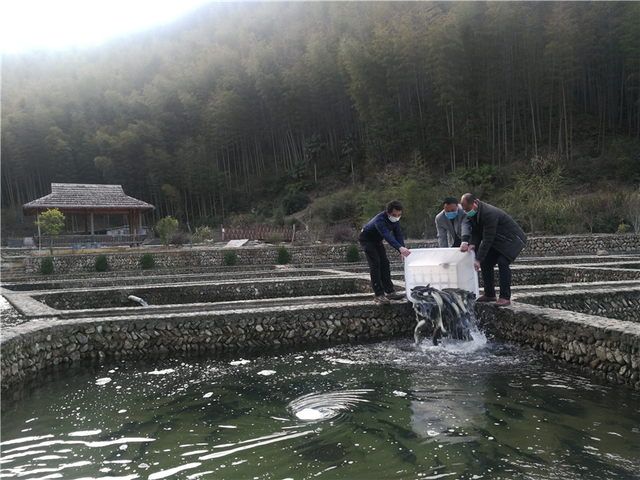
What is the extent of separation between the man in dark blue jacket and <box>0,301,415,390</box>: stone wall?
29 centimetres

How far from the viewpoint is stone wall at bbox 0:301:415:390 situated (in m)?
5.20

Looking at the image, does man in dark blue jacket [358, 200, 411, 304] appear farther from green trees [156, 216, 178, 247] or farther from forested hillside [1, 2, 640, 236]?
green trees [156, 216, 178, 247]

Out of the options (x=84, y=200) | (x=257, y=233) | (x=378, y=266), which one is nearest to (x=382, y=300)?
(x=378, y=266)

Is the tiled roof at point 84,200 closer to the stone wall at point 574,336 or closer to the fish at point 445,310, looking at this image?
the fish at point 445,310

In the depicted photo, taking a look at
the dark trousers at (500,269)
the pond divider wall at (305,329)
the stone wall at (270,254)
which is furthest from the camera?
the stone wall at (270,254)

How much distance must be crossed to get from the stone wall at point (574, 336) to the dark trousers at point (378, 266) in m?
1.26

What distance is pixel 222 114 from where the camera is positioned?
38781mm

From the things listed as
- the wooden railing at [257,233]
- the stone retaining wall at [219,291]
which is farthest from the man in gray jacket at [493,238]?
the wooden railing at [257,233]

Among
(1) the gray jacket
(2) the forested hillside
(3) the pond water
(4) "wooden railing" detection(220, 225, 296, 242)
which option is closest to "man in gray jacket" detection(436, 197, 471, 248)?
(1) the gray jacket

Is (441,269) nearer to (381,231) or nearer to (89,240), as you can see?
(381,231)

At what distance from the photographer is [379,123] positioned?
1249 inches

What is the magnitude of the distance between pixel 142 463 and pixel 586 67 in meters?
34.0

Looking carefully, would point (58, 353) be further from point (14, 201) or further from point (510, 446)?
point (14, 201)

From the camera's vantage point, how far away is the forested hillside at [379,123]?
2516 cm
